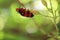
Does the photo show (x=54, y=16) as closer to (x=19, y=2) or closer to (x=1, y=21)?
(x=19, y=2)

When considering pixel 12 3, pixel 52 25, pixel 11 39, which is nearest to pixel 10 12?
pixel 12 3

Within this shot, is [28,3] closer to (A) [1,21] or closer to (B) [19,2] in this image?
(B) [19,2]

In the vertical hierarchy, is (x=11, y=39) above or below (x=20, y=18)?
below

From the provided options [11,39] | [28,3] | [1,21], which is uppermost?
[28,3]

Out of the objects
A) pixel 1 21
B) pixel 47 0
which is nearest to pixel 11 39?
pixel 1 21

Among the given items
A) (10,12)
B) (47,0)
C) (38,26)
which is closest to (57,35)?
(38,26)

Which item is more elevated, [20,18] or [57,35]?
[20,18]
